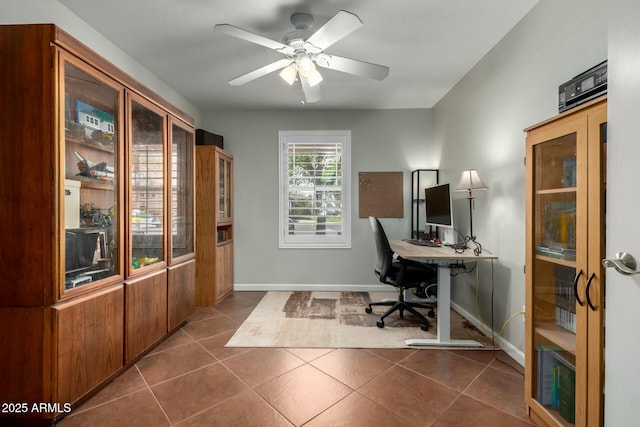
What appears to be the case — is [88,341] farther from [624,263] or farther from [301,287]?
[301,287]

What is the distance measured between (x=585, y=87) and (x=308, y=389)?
2.26 metres

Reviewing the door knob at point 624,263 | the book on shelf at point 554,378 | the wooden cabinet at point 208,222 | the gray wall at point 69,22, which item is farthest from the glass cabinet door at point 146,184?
the book on shelf at point 554,378

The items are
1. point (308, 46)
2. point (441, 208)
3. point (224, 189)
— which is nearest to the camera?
point (308, 46)

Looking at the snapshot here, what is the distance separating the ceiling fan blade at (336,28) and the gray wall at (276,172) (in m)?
2.22

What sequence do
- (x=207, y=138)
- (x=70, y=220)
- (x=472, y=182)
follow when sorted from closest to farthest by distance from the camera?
1. (x=70, y=220)
2. (x=472, y=182)
3. (x=207, y=138)

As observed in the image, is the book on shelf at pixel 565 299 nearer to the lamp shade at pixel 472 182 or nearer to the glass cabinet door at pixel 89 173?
the lamp shade at pixel 472 182

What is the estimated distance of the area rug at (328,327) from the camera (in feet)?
8.42

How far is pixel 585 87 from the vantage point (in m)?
1.40

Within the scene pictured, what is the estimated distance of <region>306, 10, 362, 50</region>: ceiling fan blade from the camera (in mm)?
1651

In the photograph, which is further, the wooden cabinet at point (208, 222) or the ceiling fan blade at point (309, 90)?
the wooden cabinet at point (208, 222)

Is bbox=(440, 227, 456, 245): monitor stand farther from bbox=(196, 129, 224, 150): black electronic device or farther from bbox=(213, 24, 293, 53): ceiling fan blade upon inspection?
bbox=(196, 129, 224, 150): black electronic device

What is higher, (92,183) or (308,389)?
(92,183)

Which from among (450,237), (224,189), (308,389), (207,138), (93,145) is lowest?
(308,389)

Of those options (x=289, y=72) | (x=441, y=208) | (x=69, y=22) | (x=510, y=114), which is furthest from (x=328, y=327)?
(x=69, y=22)
